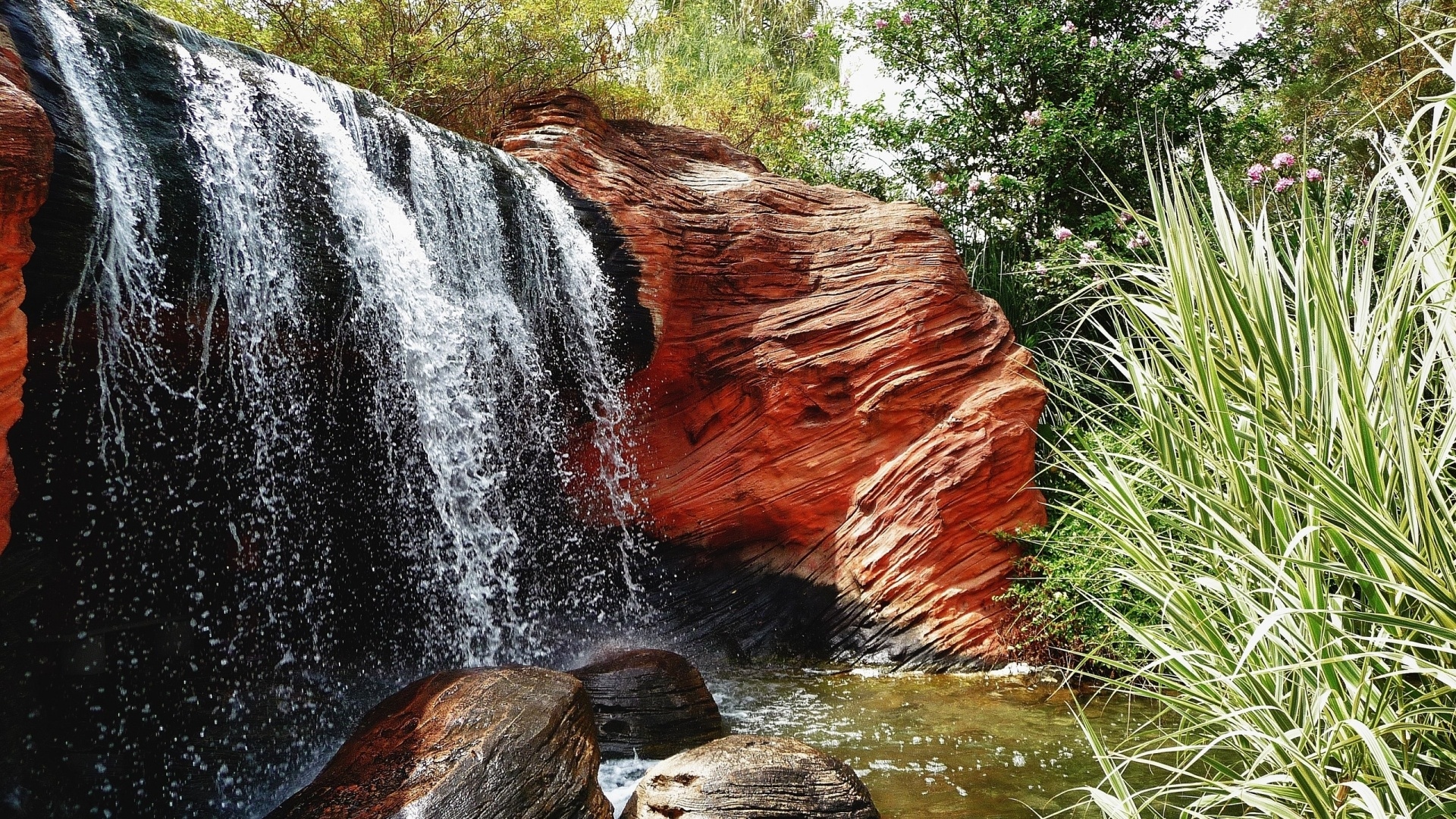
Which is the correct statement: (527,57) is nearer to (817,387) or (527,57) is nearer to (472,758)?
(817,387)

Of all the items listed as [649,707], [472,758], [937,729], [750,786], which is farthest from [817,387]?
[472,758]

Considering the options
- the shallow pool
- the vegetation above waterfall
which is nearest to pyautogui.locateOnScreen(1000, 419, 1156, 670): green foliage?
the vegetation above waterfall

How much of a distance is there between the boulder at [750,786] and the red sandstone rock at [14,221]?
248cm

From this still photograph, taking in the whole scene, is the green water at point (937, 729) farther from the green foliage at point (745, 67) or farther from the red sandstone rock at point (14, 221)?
the green foliage at point (745, 67)

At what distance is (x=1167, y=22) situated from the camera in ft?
32.2

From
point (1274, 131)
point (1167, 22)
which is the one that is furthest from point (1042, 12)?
point (1274, 131)

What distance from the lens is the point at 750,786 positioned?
3586mm

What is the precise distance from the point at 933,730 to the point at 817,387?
3.00m

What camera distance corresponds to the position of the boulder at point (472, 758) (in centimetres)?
326

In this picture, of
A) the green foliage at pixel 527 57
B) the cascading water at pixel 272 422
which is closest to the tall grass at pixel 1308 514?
the cascading water at pixel 272 422

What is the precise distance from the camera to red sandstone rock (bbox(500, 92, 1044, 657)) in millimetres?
6957

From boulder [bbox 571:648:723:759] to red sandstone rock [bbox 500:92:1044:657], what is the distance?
2161 mm

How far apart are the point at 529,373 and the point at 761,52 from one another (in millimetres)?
10954

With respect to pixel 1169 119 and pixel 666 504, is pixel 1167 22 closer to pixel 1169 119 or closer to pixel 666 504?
pixel 1169 119
